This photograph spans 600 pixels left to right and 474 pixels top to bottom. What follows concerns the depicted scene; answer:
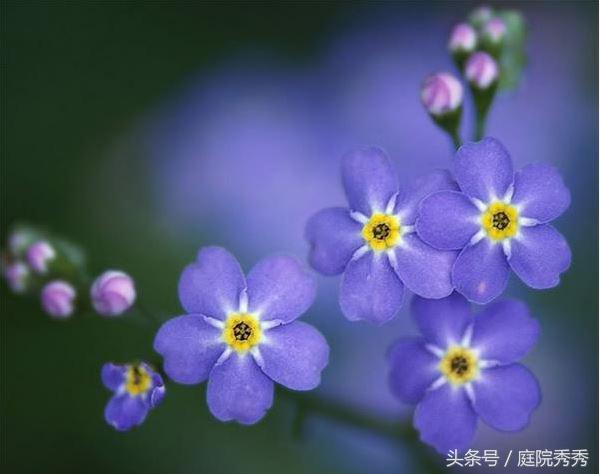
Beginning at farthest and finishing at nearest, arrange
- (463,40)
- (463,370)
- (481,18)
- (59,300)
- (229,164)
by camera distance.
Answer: (229,164) < (481,18) < (463,40) < (59,300) < (463,370)

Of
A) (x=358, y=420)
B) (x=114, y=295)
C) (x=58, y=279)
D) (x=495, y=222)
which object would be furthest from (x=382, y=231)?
(x=58, y=279)

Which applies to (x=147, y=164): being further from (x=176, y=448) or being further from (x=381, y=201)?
(x=381, y=201)

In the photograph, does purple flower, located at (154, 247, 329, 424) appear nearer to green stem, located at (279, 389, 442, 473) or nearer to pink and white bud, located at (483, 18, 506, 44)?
green stem, located at (279, 389, 442, 473)

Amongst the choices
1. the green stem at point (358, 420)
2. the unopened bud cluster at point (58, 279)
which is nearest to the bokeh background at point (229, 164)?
the green stem at point (358, 420)

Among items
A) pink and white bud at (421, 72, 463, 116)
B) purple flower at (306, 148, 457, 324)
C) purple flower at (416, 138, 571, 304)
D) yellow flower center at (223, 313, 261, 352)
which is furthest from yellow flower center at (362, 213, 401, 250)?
pink and white bud at (421, 72, 463, 116)

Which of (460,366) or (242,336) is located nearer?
(242,336)

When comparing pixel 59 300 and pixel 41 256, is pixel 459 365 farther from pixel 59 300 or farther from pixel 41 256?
pixel 41 256

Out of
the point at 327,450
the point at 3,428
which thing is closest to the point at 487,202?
the point at 327,450
